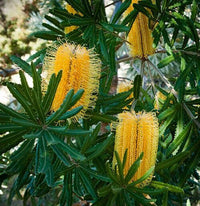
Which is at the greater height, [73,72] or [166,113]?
[73,72]

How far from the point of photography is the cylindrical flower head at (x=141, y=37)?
1.20 metres

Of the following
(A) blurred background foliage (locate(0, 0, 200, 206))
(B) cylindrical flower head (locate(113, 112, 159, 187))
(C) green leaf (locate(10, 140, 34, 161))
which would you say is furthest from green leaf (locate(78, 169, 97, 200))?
(C) green leaf (locate(10, 140, 34, 161))

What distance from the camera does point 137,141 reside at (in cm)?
90

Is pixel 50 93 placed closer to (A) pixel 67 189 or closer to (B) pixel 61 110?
(B) pixel 61 110

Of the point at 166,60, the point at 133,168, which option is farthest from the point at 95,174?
the point at 166,60

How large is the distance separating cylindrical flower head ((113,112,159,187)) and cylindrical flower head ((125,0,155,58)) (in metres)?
0.37

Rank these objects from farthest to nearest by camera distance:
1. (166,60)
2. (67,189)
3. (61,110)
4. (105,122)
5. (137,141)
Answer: (166,60) → (105,122) → (67,189) → (137,141) → (61,110)

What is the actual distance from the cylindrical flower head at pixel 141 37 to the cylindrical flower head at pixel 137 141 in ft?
1.23

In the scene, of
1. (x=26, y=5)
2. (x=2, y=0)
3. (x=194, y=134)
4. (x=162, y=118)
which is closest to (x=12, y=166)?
(x=162, y=118)

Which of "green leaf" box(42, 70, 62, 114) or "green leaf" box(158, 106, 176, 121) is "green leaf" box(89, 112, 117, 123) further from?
"green leaf" box(42, 70, 62, 114)

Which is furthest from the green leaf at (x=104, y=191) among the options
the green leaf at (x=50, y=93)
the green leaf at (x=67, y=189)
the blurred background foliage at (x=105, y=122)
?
the green leaf at (x=50, y=93)

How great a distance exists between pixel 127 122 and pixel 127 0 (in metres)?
0.43

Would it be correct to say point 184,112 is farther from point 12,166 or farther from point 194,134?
point 12,166

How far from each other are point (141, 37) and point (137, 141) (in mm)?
467
